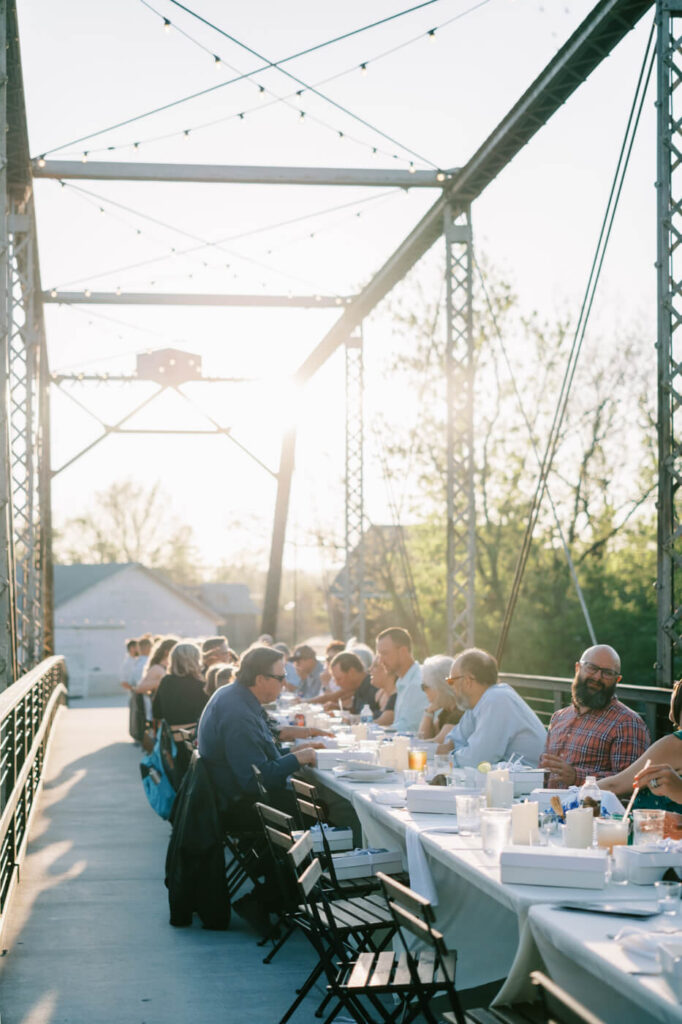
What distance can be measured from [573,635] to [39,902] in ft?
57.1

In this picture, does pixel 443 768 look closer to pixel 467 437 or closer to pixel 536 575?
pixel 467 437

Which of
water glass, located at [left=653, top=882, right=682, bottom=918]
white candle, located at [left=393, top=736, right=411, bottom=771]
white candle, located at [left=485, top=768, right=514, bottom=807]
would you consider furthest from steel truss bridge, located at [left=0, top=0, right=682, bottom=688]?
water glass, located at [left=653, top=882, right=682, bottom=918]

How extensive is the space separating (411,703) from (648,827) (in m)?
5.06

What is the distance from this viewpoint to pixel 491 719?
602cm

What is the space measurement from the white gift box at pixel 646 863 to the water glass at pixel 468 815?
37.2 inches

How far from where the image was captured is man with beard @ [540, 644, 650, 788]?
19.7 feet

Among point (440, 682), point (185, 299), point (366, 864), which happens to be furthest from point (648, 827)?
point (185, 299)

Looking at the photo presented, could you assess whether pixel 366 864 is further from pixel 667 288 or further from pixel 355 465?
pixel 355 465

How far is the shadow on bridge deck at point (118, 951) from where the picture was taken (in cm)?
482

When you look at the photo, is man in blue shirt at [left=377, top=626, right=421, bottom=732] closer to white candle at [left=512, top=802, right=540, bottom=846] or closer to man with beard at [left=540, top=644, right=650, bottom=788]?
man with beard at [left=540, top=644, right=650, bottom=788]

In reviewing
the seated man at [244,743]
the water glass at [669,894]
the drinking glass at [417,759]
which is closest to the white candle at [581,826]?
the water glass at [669,894]

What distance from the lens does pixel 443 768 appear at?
545 centimetres

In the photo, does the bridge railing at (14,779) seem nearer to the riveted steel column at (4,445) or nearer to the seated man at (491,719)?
the riveted steel column at (4,445)

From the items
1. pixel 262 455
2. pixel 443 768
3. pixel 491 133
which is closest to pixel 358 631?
pixel 262 455
